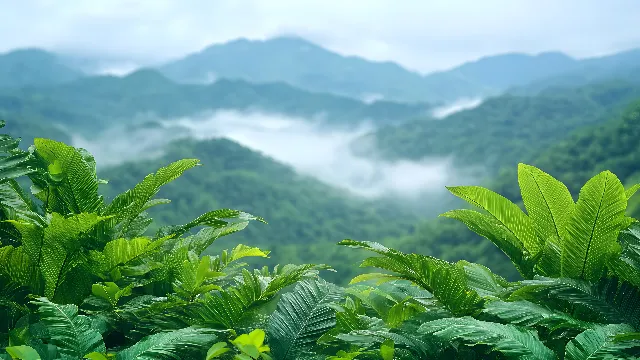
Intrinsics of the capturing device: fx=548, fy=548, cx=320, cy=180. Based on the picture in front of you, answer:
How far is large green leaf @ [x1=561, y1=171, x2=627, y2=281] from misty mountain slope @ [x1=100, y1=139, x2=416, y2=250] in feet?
358

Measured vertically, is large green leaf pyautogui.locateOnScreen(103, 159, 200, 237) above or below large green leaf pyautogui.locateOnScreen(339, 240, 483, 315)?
above

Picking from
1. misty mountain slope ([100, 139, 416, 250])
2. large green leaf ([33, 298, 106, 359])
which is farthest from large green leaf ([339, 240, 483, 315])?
misty mountain slope ([100, 139, 416, 250])

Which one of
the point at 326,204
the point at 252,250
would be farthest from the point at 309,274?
the point at 326,204

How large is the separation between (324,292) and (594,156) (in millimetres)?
98589

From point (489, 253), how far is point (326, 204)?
88.1 m

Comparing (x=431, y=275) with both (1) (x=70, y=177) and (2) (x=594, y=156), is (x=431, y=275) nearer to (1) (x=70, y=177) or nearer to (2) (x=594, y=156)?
(1) (x=70, y=177)

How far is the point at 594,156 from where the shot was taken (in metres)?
89.5

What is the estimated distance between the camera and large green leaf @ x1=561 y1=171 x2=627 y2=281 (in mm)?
1597

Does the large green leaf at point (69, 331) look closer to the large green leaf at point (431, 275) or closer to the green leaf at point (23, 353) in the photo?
the green leaf at point (23, 353)

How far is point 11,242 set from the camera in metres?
2.11

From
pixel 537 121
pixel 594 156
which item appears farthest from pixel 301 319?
pixel 537 121

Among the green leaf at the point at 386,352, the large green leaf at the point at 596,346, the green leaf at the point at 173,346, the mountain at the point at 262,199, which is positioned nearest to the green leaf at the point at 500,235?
the large green leaf at the point at 596,346

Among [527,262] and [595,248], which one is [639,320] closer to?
[595,248]

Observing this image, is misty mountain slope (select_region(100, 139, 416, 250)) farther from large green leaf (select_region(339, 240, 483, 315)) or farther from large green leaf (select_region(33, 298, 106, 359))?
large green leaf (select_region(339, 240, 483, 315))
